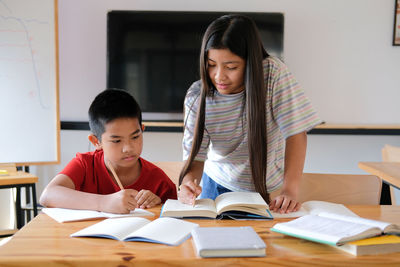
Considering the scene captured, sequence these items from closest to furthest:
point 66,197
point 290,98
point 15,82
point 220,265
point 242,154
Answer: point 220,265 → point 66,197 → point 290,98 → point 242,154 → point 15,82

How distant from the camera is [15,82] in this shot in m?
Answer: 2.67

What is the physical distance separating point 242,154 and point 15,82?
73.9 inches

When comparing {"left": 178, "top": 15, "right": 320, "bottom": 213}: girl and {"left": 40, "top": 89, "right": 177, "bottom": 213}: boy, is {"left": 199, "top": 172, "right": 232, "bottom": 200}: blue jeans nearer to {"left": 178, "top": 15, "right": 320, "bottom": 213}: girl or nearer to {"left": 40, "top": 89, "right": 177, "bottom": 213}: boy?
{"left": 178, "top": 15, "right": 320, "bottom": 213}: girl

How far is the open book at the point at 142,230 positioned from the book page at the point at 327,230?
21cm

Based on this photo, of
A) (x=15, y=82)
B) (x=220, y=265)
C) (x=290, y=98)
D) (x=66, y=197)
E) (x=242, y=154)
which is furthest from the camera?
(x=15, y=82)

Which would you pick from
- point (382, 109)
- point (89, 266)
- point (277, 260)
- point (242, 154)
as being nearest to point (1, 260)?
point (89, 266)

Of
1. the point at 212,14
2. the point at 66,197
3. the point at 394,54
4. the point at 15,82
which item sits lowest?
the point at 66,197

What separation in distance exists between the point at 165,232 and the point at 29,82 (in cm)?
215

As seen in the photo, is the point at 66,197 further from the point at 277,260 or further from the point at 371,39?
the point at 371,39

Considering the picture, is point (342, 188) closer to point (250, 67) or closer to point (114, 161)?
point (250, 67)

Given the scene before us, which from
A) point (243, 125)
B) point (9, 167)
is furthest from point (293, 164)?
point (9, 167)

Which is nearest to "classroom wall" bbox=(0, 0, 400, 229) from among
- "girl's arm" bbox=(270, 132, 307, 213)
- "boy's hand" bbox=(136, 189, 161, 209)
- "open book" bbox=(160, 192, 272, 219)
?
"girl's arm" bbox=(270, 132, 307, 213)

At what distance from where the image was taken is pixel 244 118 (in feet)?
4.48

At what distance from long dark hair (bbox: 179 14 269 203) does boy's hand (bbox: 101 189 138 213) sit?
40 centimetres
